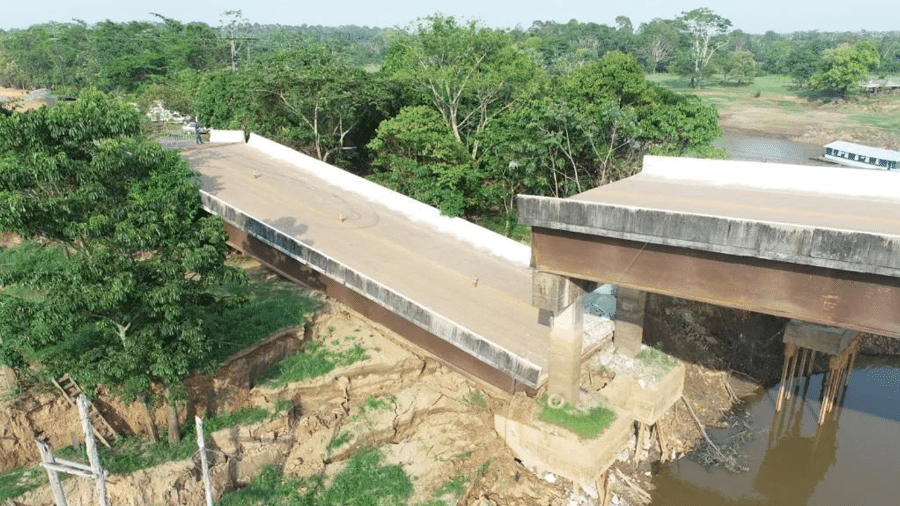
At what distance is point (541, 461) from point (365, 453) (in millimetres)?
5331

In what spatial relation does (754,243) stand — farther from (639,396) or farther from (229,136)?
(229,136)

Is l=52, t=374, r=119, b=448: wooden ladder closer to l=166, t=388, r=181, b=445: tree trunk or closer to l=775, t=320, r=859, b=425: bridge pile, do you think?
l=166, t=388, r=181, b=445: tree trunk

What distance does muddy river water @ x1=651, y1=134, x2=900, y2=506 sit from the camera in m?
19.3

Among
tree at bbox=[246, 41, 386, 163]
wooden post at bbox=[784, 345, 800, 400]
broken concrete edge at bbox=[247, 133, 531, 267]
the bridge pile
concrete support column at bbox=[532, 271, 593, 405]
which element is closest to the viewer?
concrete support column at bbox=[532, 271, 593, 405]

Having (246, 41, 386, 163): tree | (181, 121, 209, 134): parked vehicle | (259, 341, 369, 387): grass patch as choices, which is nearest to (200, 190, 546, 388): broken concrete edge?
(259, 341, 369, 387): grass patch

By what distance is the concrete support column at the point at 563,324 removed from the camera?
1541cm

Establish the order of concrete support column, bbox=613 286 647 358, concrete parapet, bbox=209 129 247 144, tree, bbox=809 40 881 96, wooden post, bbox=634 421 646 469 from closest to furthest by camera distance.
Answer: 1. wooden post, bbox=634 421 646 469
2. concrete support column, bbox=613 286 647 358
3. concrete parapet, bbox=209 129 247 144
4. tree, bbox=809 40 881 96

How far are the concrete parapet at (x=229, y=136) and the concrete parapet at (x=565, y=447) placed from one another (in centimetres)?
2587

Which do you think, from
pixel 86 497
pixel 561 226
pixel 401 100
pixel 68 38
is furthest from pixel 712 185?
pixel 68 38

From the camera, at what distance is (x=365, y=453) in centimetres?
1825

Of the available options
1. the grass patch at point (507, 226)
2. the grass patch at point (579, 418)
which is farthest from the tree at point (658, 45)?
the grass patch at point (579, 418)

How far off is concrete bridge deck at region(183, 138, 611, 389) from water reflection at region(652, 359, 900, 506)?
23.6 ft

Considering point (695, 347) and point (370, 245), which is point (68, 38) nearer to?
point (370, 245)

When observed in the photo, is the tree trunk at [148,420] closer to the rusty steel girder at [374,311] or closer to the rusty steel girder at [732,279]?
the rusty steel girder at [374,311]
